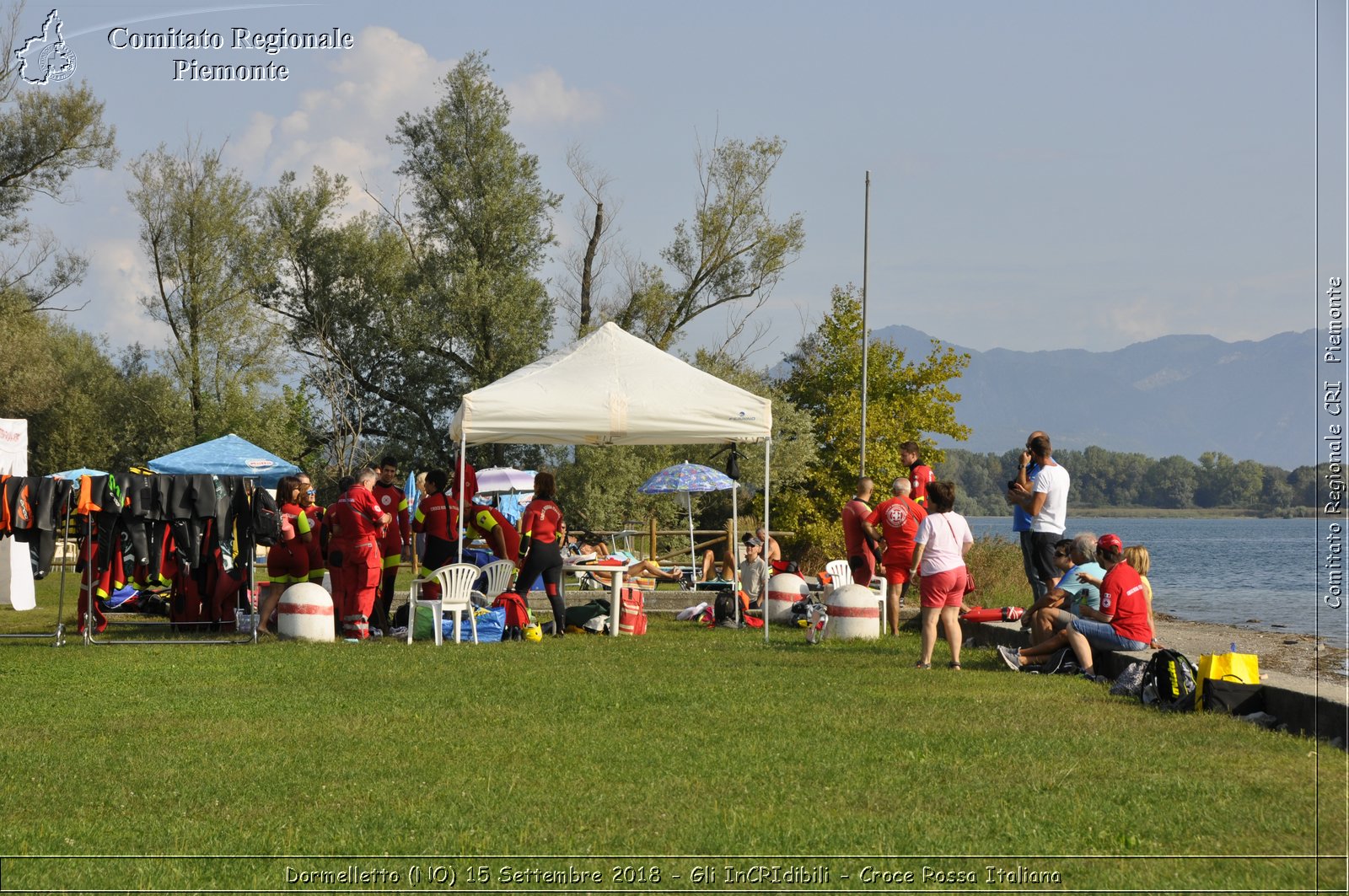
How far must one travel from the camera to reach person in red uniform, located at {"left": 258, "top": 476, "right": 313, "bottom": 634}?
47.0 feet

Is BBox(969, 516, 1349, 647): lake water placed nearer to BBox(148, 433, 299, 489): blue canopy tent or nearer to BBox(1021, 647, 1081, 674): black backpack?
BBox(1021, 647, 1081, 674): black backpack

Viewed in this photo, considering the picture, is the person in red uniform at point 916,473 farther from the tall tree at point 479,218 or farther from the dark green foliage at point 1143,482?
the dark green foliage at point 1143,482

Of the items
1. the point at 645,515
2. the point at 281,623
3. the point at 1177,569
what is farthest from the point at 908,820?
the point at 1177,569

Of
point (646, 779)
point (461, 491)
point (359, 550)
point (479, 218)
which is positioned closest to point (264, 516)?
point (359, 550)

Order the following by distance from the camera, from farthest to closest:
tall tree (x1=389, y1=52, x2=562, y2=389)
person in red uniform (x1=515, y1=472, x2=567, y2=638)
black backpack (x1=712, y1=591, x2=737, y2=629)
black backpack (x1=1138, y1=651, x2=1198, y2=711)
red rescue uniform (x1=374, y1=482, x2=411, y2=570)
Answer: tall tree (x1=389, y1=52, x2=562, y2=389) < black backpack (x1=712, y1=591, x2=737, y2=629) < red rescue uniform (x1=374, y1=482, x2=411, y2=570) < person in red uniform (x1=515, y1=472, x2=567, y2=638) < black backpack (x1=1138, y1=651, x2=1198, y2=711)

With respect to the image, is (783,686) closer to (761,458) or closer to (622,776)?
(622,776)

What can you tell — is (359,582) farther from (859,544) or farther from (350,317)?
(350,317)

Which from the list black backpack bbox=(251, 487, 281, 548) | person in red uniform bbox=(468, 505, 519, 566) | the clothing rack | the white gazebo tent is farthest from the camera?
person in red uniform bbox=(468, 505, 519, 566)

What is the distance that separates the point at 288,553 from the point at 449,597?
1943 mm

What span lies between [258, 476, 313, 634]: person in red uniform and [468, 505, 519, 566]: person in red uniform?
1.86m

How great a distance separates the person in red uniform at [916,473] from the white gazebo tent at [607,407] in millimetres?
1537

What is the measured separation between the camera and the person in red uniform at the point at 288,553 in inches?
563

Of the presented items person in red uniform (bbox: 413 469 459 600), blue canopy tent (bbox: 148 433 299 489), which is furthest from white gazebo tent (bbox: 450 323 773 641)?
blue canopy tent (bbox: 148 433 299 489)

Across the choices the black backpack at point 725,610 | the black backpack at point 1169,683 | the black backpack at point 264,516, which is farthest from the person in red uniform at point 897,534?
the black backpack at point 264,516
